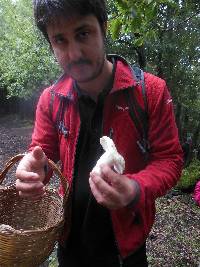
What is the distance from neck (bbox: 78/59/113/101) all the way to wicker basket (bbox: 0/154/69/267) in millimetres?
420

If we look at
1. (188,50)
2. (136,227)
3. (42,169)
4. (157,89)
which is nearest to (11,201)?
(42,169)

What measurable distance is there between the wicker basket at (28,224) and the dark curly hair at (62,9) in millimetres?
677

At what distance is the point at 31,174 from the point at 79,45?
63cm

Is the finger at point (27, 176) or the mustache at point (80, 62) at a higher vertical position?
the mustache at point (80, 62)

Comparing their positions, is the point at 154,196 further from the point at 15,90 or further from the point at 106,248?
the point at 15,90

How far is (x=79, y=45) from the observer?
5.94 feet

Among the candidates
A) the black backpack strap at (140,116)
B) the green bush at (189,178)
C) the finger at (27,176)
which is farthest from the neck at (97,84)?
the green bush at (189,178)

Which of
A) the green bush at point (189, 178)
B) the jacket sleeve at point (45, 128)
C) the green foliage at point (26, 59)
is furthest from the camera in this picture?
the green foliage at point (26, 59)

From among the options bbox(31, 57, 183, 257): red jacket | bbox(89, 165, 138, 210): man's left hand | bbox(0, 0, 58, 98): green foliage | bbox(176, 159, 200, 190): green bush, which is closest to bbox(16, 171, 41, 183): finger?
bbox(31, 57, 183, 257): red jacket

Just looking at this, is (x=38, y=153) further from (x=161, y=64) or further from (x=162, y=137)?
(x=161, y=64)

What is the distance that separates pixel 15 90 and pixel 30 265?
521 inches

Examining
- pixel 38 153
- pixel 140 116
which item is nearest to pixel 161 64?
pixel 140 116

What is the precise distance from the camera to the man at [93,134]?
70.4 inches

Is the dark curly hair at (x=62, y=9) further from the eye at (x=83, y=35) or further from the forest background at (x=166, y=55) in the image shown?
the forest background at (x=166, y=55)
